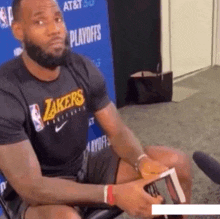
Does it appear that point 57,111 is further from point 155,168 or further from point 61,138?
point 155,168

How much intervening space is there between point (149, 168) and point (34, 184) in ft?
1.16

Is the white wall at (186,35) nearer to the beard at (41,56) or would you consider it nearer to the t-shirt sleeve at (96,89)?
the t-shirt sleeve at (96,89)

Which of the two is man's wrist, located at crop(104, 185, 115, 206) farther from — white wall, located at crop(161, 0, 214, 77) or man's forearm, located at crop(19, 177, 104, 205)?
white wall, located at crop(161, 0, 214, 77)

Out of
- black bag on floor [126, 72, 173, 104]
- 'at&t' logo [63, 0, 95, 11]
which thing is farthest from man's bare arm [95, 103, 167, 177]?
black bag on floor [126, 72, 173, 104]

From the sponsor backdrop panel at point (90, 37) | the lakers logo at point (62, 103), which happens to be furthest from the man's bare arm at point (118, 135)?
the sponsor backdrop panel at point (90, 37)

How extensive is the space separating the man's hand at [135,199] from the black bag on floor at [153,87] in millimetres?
1839

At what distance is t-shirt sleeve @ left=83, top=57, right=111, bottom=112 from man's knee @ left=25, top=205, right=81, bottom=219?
1.27ft

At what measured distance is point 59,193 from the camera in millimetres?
1093

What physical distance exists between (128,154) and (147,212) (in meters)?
0.26

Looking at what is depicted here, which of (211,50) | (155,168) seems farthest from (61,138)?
(211,50)

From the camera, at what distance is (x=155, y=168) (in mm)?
1184

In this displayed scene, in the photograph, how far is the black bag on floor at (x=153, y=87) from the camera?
9.48ft

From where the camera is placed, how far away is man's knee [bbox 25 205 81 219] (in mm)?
1065

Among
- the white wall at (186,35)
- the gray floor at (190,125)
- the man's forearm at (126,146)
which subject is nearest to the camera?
the man's forearm at (126,146)
